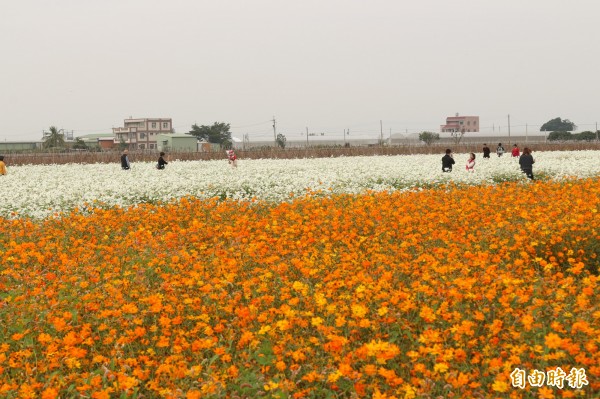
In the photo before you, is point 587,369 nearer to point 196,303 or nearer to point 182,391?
point 182,391

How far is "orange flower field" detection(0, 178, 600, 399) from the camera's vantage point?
174 inches

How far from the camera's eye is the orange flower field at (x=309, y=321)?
4.42 meters

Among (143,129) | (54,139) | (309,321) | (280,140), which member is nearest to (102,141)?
(143,129)

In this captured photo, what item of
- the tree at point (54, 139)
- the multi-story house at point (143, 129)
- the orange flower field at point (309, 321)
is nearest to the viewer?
the orange flower field at point (309, 321)

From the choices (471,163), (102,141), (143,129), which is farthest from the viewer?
(143,129)

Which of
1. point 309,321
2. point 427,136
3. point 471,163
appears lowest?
point 309,321

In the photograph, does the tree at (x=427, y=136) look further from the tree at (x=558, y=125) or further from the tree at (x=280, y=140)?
the tree at (x=558, y=125)

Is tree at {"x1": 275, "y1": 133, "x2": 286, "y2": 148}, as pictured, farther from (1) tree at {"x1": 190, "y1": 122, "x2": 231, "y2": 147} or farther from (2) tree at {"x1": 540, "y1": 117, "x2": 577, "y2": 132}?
(2) tree at {"x1": 540, "y1": 117, "x2": 577, "y2": 132}

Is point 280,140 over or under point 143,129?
under

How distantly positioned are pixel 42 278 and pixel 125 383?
3.82m

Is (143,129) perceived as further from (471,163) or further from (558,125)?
(471,163)

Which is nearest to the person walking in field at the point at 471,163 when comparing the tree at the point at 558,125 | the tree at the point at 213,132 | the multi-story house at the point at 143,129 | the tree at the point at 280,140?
the tree at the point at 280,140

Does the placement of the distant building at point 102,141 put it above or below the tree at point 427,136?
above

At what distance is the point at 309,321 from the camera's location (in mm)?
5684
